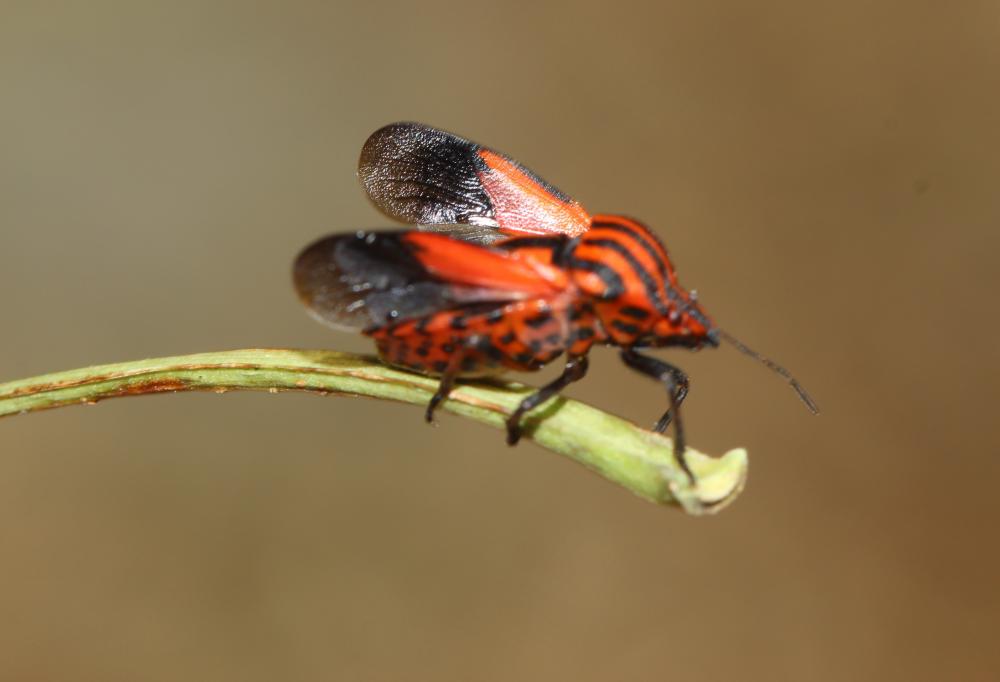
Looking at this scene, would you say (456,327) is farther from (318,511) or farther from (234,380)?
(318,511)

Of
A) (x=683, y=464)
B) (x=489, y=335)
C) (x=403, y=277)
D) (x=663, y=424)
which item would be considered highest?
(x=403, y=277)

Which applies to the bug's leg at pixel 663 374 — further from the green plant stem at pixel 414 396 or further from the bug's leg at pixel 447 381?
the bug's leg at pixel 447 381

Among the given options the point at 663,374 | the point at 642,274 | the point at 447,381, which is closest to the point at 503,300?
the point at 447,381

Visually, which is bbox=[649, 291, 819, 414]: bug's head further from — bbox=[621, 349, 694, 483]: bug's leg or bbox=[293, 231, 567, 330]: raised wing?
bbox=[293, 231, 567, 330]: raised wing

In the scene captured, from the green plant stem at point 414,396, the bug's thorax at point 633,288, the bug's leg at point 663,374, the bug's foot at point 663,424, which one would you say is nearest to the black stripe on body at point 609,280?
the bug's thorax at point 633,288

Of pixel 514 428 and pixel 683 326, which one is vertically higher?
pixel 683 326

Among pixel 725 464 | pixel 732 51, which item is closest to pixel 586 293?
pixel 725 464

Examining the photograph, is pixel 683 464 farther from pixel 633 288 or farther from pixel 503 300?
pixel 503 300
